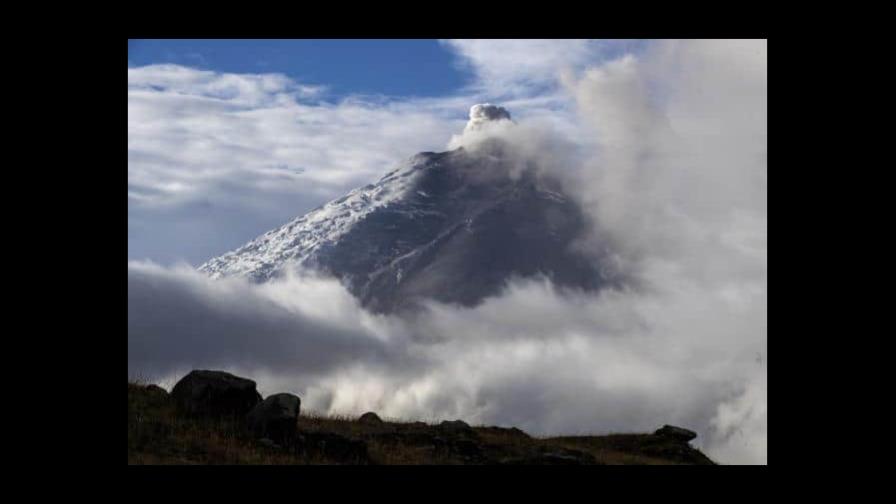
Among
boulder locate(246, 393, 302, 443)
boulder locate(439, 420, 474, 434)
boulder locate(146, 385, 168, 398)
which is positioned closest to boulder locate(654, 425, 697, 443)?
boulder locate(439, 420, 474, 434)

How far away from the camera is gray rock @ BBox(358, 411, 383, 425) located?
1677 inches

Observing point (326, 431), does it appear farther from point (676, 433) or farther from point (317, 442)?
point (676, 433)

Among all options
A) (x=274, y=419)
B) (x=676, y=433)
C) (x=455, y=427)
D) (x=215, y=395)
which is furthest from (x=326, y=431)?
(x=676, y=433)

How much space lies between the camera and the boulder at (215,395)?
111 ft

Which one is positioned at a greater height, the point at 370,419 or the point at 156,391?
the point at 156,391

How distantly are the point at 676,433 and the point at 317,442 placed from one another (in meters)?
25.2

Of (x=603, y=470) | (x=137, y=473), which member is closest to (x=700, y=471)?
(x=603, y=470)

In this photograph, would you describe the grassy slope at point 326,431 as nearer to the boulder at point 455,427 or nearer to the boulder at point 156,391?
the boulder at point 156,391

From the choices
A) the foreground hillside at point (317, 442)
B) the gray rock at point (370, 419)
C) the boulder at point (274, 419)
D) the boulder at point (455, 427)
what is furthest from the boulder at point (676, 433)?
the boulder at point (274, 419)

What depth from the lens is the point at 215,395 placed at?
34.1 m
